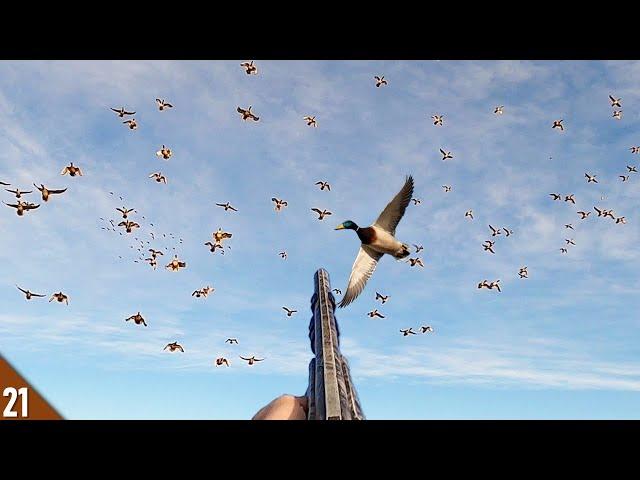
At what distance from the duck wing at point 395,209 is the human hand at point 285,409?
10812mm

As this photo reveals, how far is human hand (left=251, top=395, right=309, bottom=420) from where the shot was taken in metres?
11.4

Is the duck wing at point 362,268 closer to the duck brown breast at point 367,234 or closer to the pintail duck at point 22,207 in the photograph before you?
the duck brown breast at point 367,234

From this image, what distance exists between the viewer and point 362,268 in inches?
880

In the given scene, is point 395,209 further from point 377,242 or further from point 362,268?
point 362,268

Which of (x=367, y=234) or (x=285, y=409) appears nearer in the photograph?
(x=285, y=409)

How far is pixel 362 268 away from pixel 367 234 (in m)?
1.97

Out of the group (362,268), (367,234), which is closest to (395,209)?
(367,234)

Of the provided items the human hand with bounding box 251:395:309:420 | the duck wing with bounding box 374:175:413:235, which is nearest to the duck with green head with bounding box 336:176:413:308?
the duck wing with bounding box 374:175:413:235
